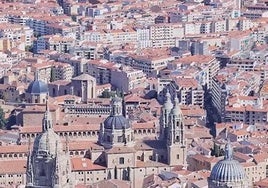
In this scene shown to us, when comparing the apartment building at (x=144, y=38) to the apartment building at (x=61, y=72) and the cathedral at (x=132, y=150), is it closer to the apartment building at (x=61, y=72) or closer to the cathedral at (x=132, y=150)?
the apartment building at (x=61, y=72)

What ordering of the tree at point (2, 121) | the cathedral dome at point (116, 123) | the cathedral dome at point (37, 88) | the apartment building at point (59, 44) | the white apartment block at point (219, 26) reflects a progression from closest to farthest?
the cathedral dome at point (116, 123) → the tree at point (2, 121) → the cathedral dome at point (37, 88) → the apartment building at point (59, 44) → the white apartment block at point (219, 26)

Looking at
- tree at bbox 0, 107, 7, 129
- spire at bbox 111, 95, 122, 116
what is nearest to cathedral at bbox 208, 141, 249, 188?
spire at bbox 111, 95, 122, 116

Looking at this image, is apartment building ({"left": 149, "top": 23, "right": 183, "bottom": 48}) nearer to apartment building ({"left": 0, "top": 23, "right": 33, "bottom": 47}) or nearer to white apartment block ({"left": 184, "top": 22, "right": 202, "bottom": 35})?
white apartment block ({"left": 184, "top": 22, "right": 202, "bottom": 35})

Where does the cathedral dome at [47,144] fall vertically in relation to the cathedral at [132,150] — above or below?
above

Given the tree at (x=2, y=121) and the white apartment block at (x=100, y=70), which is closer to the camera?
the tree at (x=2, y=121)

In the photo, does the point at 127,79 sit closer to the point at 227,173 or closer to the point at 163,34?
the point at 163,34

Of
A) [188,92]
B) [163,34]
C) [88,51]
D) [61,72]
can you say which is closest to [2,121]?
[188,92]

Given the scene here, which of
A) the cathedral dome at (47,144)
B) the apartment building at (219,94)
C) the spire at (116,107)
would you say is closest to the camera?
the cathedral dome at (47,144)

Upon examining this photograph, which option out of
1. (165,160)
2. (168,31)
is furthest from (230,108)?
(168,31)

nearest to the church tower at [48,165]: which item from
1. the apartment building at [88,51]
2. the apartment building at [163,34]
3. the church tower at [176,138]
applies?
the church tower at [176,138]
